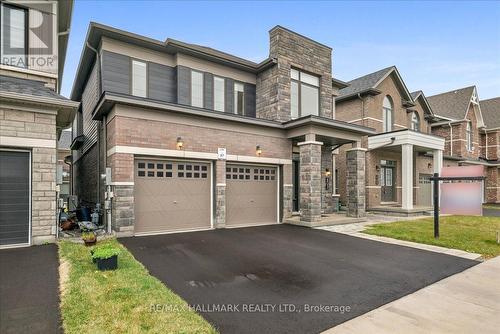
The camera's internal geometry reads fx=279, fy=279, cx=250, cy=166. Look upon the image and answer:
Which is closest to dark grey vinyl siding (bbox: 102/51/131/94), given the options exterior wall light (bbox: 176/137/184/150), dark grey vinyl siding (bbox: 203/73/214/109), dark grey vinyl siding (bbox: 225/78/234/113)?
dark grey vinyl siding (bbox: 203/73/214/109)

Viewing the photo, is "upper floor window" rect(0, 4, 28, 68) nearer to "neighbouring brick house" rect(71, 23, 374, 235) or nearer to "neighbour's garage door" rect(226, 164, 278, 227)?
"neighbouring brick house" rect(71, 23, 374, 235)

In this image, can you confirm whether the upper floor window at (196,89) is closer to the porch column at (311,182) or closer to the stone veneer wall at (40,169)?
the porch column at (311,182)

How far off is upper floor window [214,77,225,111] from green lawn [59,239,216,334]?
9.29 meters

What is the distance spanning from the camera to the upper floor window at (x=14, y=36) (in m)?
8.53

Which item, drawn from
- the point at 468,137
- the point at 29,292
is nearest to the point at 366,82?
the point at 468,137

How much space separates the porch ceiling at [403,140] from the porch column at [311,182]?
747 centimetres

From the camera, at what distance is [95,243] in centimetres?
789

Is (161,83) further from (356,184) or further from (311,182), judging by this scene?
(356,184)

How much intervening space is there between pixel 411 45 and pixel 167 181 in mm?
21231

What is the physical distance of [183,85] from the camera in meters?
12.6

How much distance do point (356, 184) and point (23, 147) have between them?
44.1 ft

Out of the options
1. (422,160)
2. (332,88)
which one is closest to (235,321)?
(332,88)

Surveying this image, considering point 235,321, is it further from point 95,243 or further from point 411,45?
point 411,45

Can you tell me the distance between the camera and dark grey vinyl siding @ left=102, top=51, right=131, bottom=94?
11.3 metres
